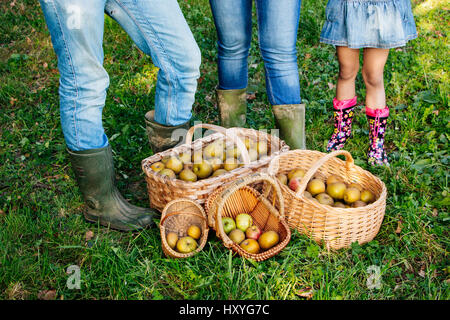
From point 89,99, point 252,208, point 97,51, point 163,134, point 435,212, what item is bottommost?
point 435,212

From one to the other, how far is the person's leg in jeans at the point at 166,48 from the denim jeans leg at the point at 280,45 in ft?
1.90

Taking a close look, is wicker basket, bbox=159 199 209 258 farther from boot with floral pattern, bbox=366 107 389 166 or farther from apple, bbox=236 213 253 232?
boot with floral pattern, bbox=366 107 389 166

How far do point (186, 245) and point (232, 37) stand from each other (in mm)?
1561

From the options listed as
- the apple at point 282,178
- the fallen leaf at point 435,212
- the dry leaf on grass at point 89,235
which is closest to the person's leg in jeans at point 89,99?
the dry leaf on grass at point 89,235

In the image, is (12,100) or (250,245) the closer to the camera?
(250,245)

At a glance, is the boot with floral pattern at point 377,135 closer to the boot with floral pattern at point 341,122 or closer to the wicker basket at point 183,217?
the boot with floral pattern at point 341,122

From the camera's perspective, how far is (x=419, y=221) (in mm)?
2590

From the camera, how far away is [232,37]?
9.52 ft

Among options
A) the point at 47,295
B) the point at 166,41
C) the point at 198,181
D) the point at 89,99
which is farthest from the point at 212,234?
the point at 166,41

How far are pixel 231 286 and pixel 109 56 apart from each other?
3642 millimetres

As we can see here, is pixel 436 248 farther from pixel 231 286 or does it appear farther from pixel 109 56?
pixel 109 56

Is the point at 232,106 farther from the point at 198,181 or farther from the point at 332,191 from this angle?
the point at 332,191

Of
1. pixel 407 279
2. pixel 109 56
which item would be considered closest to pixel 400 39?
pixel 407 279

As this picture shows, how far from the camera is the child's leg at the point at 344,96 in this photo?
120 inches
